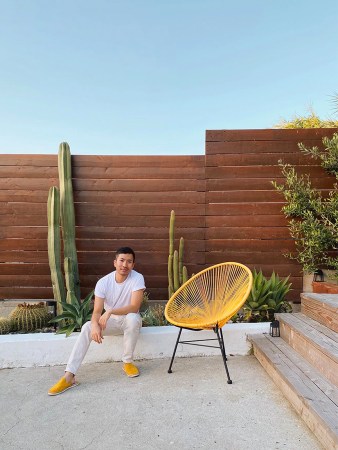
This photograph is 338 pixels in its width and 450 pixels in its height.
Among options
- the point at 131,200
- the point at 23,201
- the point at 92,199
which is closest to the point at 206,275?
the point at 131,200

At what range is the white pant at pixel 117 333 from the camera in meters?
2.60

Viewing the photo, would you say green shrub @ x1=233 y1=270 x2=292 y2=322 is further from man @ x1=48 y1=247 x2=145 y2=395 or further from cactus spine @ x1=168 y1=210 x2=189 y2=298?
man @ x1=48 y1=247 x2=145 y2=395

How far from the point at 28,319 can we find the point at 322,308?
8.59 ft

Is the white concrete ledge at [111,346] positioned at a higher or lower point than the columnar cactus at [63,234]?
lower

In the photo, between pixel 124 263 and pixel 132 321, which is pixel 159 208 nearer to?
pixel 124 263

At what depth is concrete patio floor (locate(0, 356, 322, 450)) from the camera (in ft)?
6.13

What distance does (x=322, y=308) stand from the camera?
9.06 feet

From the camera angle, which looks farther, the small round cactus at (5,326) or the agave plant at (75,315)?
the small round cactus at (5,326)

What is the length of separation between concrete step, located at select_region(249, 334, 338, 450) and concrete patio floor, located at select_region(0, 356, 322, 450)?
0.07 metres

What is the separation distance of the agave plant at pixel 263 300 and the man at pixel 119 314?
1.14 metres

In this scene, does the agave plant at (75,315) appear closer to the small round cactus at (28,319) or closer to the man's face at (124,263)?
the small round cactus at (28,319)

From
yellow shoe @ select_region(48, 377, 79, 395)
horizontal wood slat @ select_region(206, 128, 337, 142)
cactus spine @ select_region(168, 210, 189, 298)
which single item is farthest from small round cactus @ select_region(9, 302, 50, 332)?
horizontal wood slat @ select_region(206, 128, 337, 142)

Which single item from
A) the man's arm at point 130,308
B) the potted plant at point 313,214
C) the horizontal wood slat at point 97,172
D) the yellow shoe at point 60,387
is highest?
the horizontal wood slat at point 97,172

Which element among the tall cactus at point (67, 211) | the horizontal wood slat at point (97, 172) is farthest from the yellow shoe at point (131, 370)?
the horizontal wood slat at point (97, 172)
